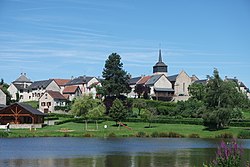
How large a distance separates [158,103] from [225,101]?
29.4 m

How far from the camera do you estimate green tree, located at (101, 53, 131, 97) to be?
93.6m

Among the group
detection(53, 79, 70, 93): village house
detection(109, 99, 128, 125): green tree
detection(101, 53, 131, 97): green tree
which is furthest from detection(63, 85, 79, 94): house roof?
detection(109, 99, 128, 125): green tree

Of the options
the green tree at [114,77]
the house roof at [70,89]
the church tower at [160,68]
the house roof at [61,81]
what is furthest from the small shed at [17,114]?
the church tower at [160,68]

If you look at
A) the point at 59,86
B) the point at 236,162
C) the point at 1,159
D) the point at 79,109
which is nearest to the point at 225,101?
the point at 79,109

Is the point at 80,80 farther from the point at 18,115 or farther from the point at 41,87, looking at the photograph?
the point at 18,115

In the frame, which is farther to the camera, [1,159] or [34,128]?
[34,128]

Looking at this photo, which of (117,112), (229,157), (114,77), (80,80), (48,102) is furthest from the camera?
(80,80)

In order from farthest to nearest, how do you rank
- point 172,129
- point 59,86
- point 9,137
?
point 59,86 < point 172,129 < point 9,137

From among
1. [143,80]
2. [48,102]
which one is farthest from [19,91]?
[143,80]

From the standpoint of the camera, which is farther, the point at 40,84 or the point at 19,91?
the point at 19,91

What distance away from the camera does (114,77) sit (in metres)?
94.6

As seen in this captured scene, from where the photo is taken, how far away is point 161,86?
4619 inches

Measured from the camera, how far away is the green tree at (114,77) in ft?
307

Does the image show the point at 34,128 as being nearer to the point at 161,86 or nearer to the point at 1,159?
the point at 1,159
